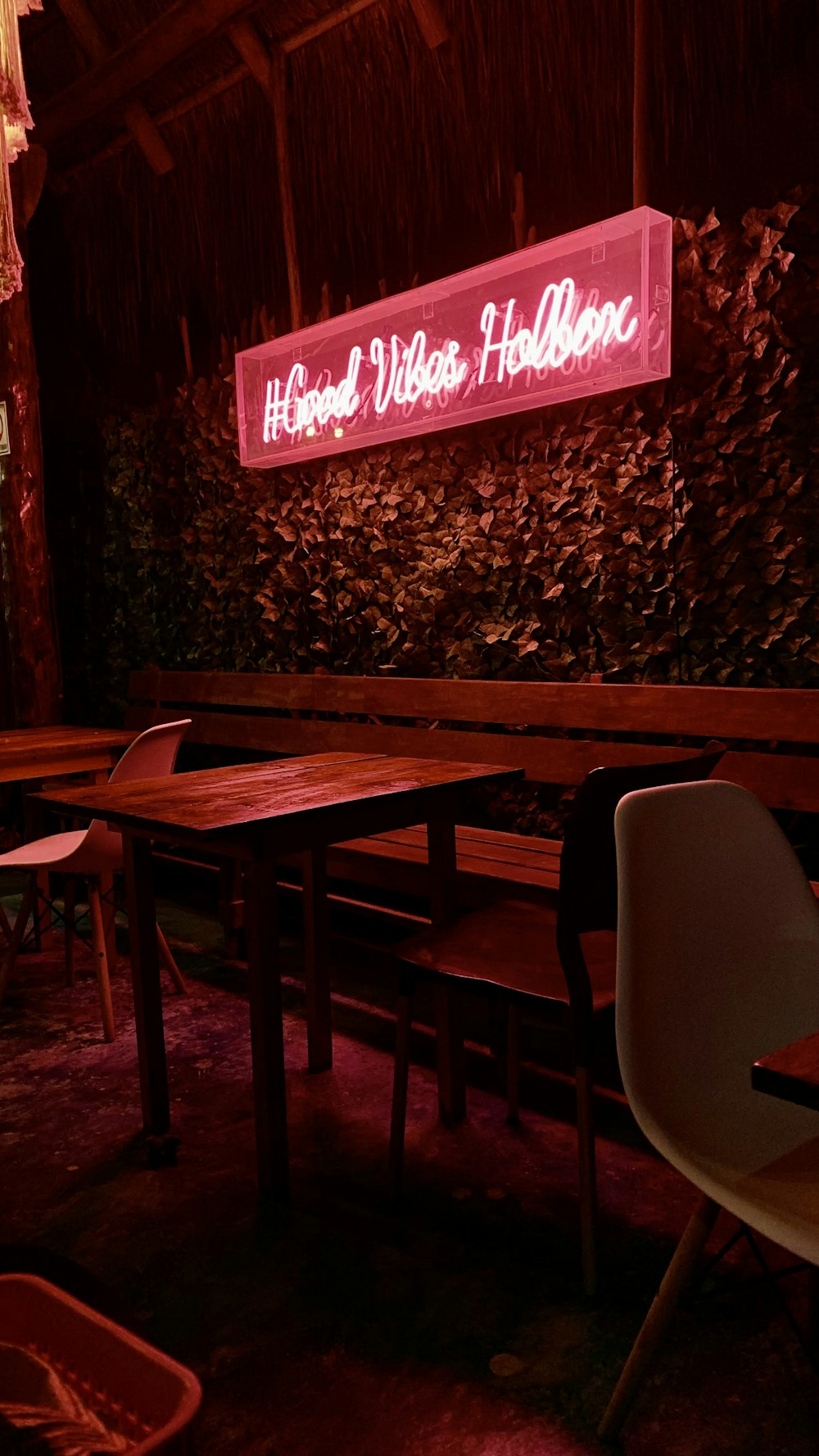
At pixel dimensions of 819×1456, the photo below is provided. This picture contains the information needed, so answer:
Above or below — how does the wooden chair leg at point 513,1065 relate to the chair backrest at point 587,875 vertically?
below

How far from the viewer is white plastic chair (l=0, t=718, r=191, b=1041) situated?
3.19 m

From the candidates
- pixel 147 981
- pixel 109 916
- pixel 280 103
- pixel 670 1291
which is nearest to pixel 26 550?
pixel 109 916

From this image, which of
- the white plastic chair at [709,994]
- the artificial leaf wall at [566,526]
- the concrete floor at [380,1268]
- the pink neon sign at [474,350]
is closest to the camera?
the white plastic chair at [709,994]

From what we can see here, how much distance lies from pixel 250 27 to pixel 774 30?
2.61 meters

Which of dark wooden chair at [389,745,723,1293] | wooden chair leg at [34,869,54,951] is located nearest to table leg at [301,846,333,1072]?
dark wooden chair at [389,745,723,1293]

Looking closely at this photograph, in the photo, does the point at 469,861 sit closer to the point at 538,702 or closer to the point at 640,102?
the point at 538,702

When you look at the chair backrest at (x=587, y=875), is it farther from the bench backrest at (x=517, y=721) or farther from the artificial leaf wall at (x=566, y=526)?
the artificial leaf wall at (x=566, y=526)

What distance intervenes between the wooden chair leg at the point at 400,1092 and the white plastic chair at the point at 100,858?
3.88ft

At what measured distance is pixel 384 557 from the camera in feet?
14.4

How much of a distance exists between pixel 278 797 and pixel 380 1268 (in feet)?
3.48

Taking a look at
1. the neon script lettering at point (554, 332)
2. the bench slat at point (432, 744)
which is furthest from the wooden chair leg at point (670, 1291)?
the neon script lettering at point (554, 332)

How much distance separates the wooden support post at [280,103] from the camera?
4.60 metres

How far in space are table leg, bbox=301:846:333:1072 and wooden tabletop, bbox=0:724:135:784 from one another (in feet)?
4.87

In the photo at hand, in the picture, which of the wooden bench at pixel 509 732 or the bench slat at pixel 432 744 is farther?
the bench slat at pixel 432 744
